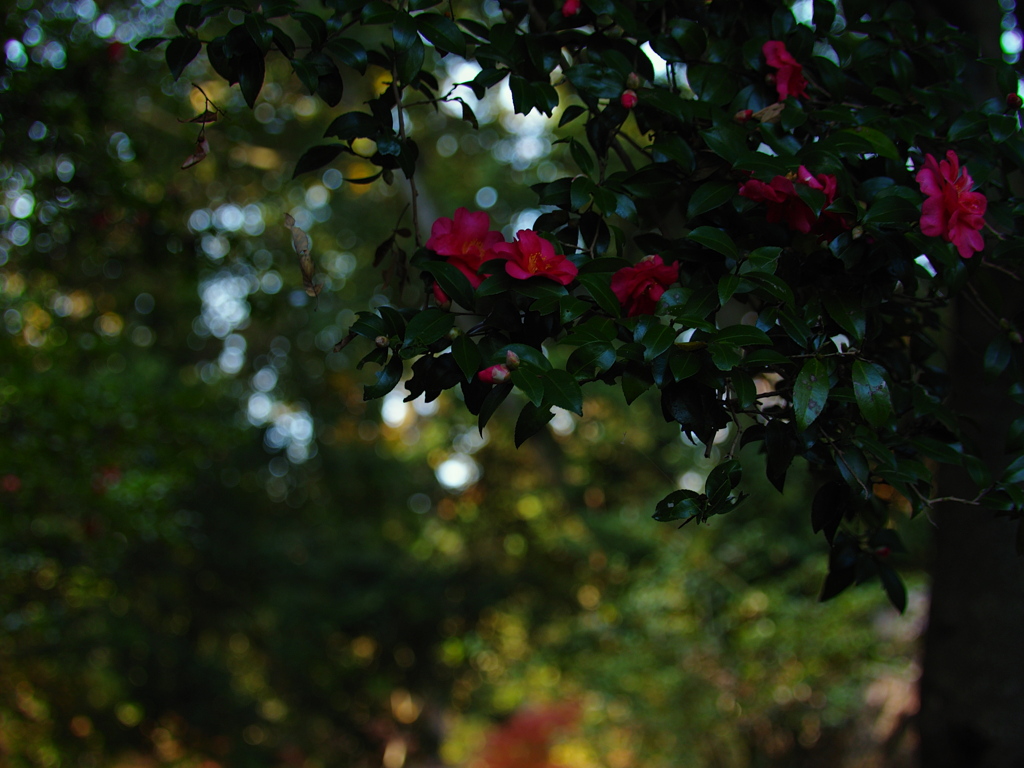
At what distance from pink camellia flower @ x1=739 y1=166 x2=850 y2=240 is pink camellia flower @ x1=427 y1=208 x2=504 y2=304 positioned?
29 centimetres

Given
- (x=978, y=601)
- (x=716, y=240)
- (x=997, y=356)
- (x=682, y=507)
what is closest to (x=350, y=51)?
(x=716, y=240)

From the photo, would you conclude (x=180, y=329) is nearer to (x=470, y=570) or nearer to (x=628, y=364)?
(x=470, y=570)

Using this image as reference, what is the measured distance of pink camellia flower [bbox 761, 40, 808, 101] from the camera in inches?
42.5

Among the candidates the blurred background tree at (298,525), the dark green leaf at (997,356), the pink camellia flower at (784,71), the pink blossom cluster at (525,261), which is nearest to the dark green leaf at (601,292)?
the pink blossom cluster at (525,261)

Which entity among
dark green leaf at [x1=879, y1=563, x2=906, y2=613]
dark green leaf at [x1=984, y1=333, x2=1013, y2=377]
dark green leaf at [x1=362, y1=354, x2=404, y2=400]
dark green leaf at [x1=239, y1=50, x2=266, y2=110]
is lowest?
dark green leaf at [x1=879, y1=563, x2=906, y2=613]

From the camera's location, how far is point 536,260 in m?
0.91

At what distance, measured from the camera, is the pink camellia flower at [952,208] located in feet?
3.02

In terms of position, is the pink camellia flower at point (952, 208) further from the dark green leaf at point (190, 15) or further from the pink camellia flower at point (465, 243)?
the dark green leaf at point (190, 15)

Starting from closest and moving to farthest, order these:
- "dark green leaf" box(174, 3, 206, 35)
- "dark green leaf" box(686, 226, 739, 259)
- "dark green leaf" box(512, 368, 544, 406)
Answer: "dark green leaf" box(512, 368, 544, 406), "dark green leaf" box(686, 226, 739, 259), "dark green leaf" box(174, 3, 206, 35)

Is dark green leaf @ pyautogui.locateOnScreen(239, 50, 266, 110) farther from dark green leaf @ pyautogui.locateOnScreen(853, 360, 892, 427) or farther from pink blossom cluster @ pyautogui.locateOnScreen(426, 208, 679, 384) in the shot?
dark green leaf @ pyautogui.locateOnScreen(853, 360, 892, 427)

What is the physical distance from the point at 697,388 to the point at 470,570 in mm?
6068

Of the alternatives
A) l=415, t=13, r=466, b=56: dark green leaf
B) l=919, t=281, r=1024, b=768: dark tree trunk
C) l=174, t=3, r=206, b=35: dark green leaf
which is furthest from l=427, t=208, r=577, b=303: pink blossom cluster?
l=919, t=281, r=1024, b=768: dark tree trunk

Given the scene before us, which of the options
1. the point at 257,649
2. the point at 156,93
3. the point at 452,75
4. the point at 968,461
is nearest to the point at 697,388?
the point at 968,461

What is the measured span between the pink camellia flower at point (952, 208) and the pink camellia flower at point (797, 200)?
0.08m
